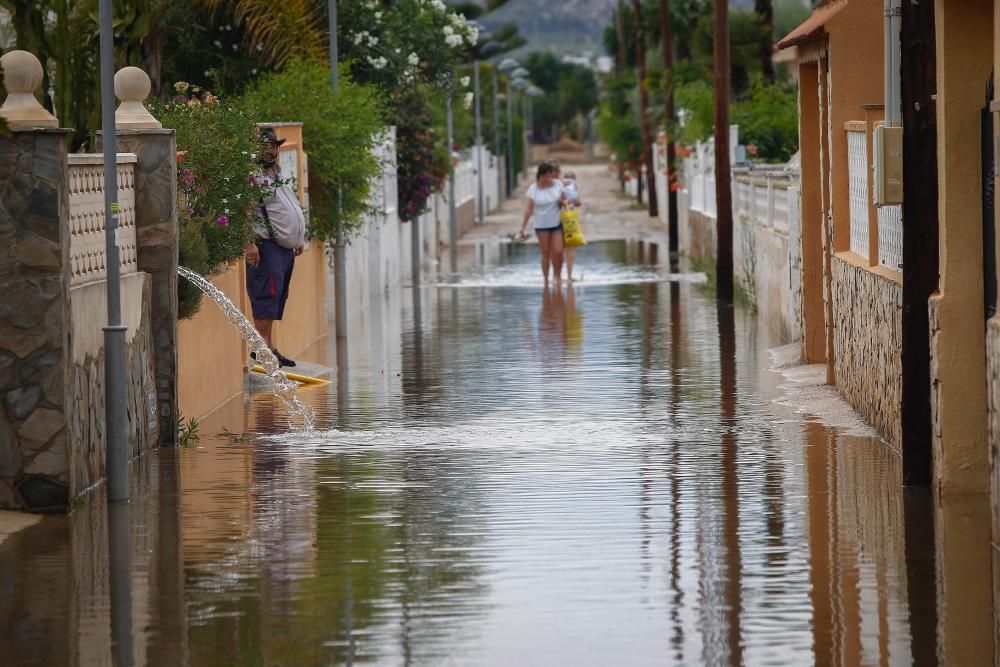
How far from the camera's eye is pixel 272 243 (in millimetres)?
17078

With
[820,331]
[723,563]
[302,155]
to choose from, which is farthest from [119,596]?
[302,155]

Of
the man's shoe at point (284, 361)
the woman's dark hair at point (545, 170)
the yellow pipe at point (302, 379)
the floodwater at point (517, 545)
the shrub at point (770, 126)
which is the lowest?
the floodwater at point (517, 545)

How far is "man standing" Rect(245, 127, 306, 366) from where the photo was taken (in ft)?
55.2

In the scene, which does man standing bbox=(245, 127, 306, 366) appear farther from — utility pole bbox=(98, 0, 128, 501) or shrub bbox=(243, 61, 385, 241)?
utility pole bbox=(98, 0, 128, 501)

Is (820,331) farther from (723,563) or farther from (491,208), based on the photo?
(491,208)

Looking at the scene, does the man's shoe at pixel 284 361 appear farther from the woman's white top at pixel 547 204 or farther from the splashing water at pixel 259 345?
the woman's white top at pixel 547 204

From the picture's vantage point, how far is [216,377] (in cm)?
1505

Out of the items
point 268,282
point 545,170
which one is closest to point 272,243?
point 268,282

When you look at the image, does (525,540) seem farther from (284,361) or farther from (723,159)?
(723,159)

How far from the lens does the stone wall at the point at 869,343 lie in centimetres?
1213

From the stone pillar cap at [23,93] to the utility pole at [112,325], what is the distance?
327 millimetres

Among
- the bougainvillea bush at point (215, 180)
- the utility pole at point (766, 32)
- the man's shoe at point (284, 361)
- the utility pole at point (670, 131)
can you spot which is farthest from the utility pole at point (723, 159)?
the utility pole at point (766, 32)

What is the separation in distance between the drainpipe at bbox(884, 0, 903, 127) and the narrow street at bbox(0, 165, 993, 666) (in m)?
1.96

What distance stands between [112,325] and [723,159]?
16.7 metres
